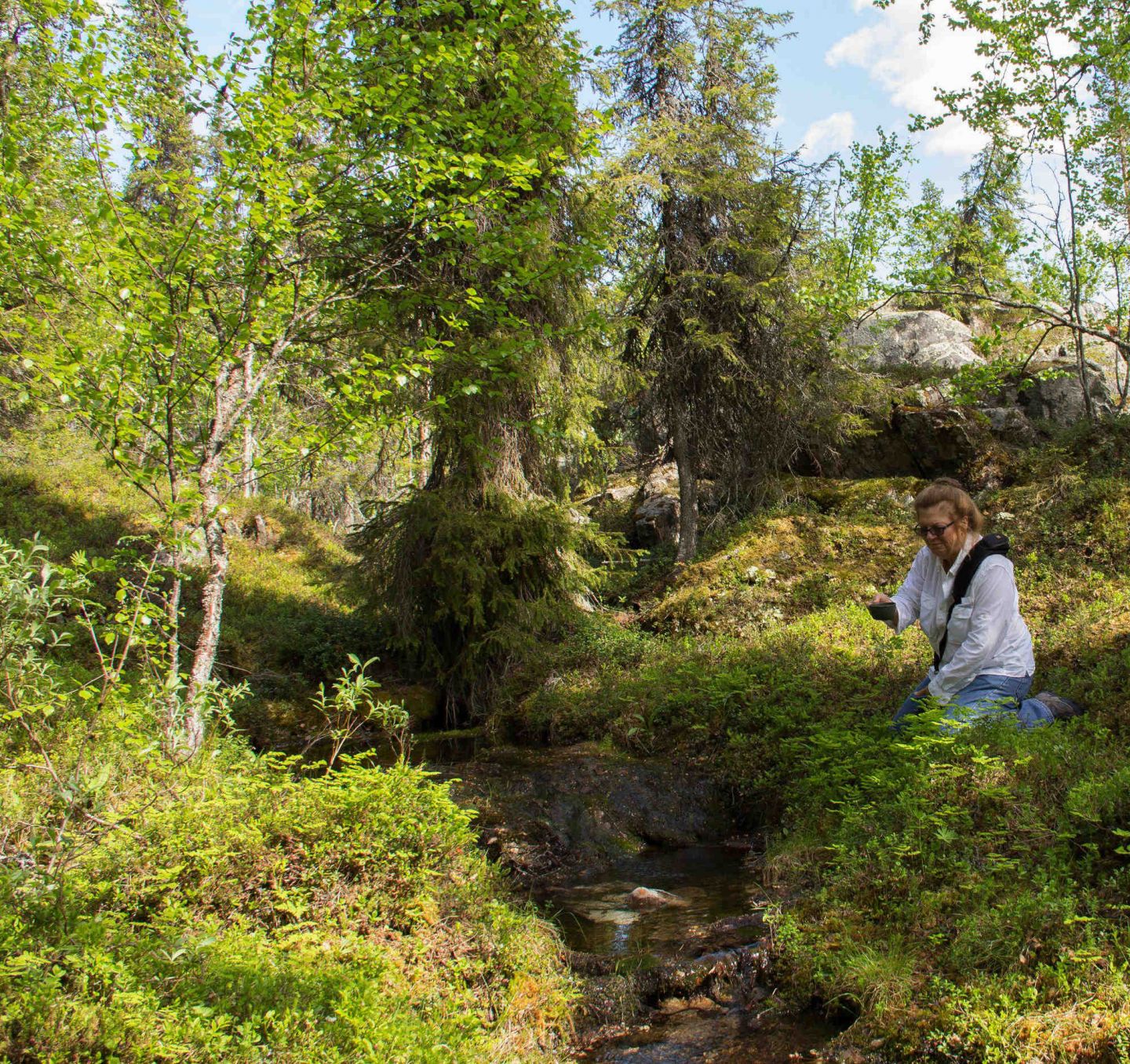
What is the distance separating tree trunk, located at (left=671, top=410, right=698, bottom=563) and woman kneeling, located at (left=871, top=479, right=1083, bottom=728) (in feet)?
31.5

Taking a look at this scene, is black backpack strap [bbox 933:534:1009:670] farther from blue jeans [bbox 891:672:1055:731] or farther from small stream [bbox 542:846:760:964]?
small stream [bbox 542:846:760:964]

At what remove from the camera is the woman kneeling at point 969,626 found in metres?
5.22

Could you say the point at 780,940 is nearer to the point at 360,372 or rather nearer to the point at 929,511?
the point at 929,511

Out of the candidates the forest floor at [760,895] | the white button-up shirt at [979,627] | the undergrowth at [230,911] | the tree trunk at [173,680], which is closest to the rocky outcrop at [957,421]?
the forest floor at [760,895]

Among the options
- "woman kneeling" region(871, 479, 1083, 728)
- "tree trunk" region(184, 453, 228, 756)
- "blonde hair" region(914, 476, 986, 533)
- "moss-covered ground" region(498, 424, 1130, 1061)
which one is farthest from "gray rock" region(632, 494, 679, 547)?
"tree trunk" region(184, 453, 228, 756)

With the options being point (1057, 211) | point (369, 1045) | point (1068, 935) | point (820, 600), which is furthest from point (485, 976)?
point (1057, 211)

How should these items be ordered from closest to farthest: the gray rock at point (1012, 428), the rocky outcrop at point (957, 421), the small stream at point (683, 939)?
1. the small stream at point (683, 939)
2. the rocky outcrop at point (957, 421)
3. the gray rock at point (1012, 428)

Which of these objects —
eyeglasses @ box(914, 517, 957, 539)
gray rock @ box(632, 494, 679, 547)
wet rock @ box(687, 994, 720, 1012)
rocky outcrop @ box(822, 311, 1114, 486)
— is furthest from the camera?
gray rock @ box(632, 494, 679, 547)

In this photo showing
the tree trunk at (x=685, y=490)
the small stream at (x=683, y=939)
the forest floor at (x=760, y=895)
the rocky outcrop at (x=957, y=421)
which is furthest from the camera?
the tree trunk at (x=685, y=490)

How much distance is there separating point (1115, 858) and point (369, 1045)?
3684 mm

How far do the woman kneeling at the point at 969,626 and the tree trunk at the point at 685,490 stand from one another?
9.59m

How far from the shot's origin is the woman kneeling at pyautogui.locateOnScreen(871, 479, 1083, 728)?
5223 millimetres

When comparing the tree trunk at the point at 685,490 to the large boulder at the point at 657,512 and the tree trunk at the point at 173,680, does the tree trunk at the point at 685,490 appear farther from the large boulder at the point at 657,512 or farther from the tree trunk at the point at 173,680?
the tree trunk at the point at 173,680

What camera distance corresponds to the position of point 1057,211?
14.2 meters
